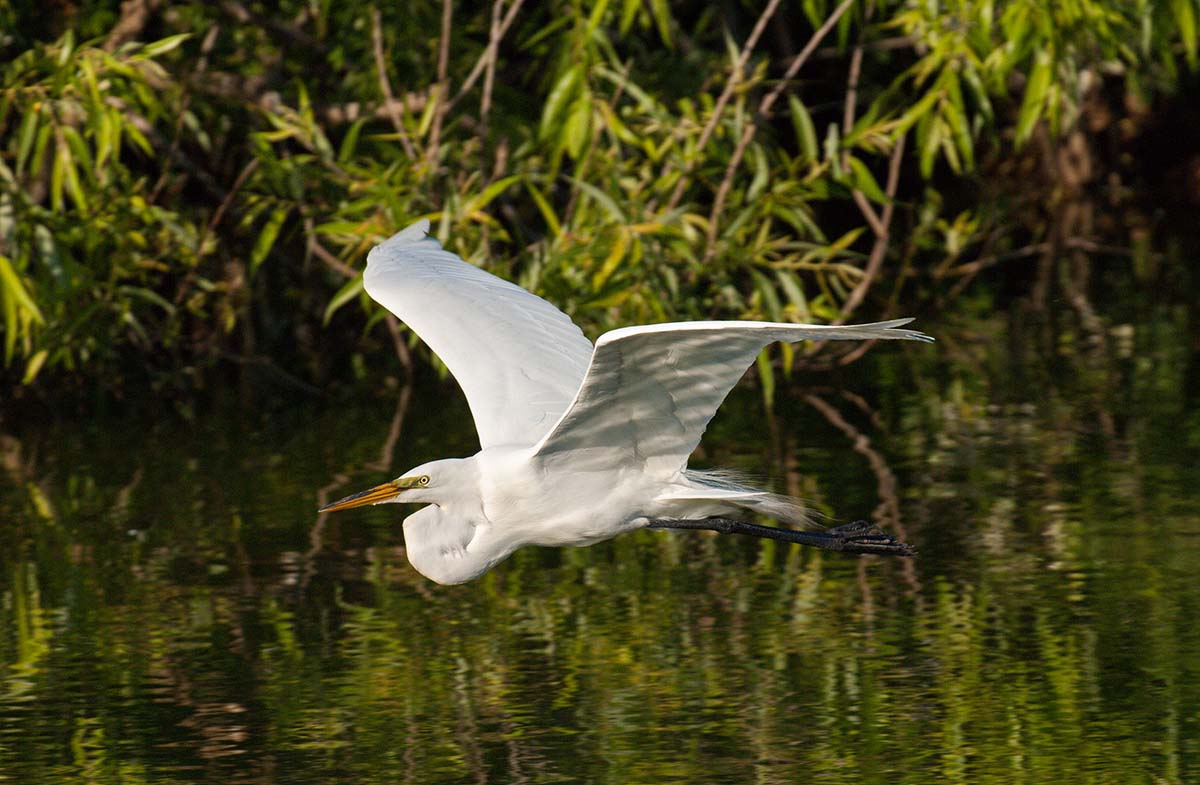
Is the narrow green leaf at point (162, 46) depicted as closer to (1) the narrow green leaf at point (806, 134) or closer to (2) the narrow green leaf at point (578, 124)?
(2) the narrow green leaf at point (578, 124)

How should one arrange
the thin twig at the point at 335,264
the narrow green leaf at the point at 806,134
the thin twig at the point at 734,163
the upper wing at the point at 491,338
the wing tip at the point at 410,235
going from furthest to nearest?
the thin twig at the point at 335,264
the thin twig at the point at 734,163
the narrow green leaf at the point at 806,134
the wing tip at the point at 410,235
the upper wing at the point at 491,338

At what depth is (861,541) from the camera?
5980 mm

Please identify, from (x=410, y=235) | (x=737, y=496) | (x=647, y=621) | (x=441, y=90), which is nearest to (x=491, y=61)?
(x=441, y=90)

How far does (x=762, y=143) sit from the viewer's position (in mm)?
9758

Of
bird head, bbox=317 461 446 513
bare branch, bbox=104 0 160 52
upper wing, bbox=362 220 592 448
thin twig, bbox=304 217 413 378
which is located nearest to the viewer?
bird head, bbox=317 461 446 513

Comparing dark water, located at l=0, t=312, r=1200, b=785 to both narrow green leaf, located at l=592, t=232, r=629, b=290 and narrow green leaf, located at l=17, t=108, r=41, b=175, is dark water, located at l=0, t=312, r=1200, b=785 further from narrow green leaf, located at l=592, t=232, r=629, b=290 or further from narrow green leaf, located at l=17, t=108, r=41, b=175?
narrow green leaf, located at l=17, t=108, r=41, b=175

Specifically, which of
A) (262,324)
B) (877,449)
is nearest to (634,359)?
(877,449)

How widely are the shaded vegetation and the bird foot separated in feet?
7.37

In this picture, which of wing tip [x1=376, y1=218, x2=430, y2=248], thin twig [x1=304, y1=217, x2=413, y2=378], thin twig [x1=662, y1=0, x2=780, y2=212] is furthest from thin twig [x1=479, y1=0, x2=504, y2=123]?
wing tip [x1=376, y1=218, x2=430, y2=248]

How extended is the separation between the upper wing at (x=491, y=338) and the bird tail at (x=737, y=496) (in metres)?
0.50

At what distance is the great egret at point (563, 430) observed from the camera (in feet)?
15.3

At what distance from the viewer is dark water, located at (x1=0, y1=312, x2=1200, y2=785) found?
5480 millimetres

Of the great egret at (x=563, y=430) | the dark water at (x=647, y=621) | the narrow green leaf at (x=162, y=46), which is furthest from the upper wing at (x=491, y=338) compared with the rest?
the narrow green leaf at (x=162, y=46)

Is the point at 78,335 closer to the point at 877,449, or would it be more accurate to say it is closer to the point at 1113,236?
the point at 877,449
